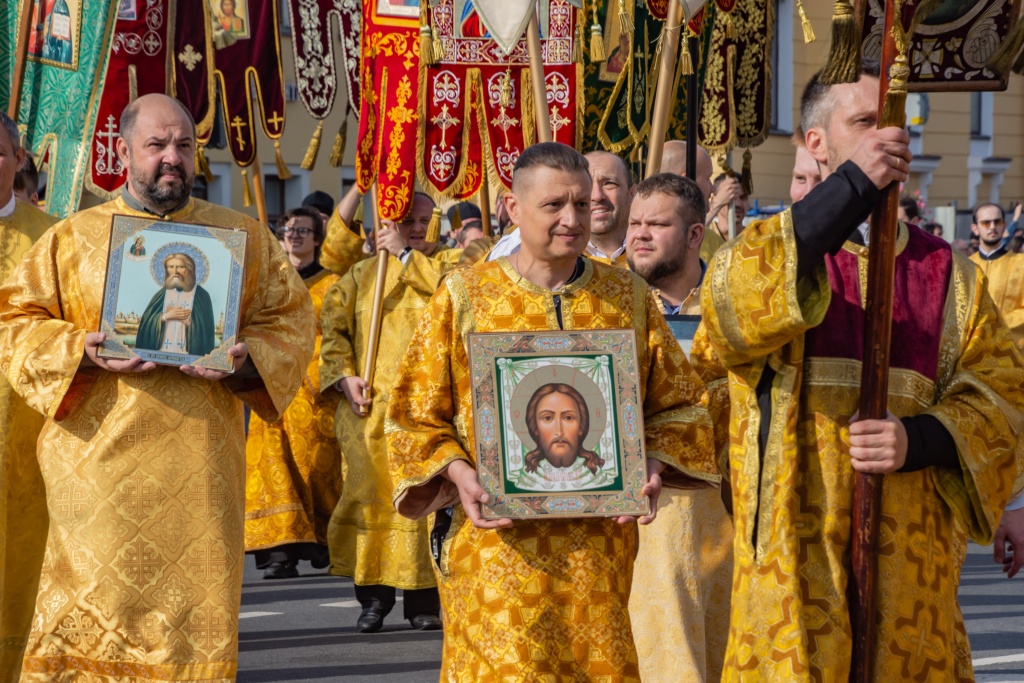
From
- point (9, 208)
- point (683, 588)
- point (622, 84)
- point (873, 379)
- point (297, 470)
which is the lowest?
point (297, 470)

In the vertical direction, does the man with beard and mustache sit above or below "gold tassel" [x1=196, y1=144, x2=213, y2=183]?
below

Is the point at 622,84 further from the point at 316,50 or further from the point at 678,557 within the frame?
the point at 316,50

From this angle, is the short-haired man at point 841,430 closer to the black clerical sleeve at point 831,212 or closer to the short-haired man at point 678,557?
the black clerical sleeve at point 831,212

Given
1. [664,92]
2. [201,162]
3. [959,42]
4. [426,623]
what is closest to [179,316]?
[664,92]

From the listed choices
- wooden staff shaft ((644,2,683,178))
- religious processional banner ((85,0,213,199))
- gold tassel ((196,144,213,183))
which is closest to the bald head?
wooden staff shaft ((644,2,683,178))

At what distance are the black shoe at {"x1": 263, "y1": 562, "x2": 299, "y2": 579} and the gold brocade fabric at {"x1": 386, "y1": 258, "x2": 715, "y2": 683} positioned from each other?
6405 millimetres

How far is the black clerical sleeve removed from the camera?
381cm

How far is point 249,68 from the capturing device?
11492 millimetres

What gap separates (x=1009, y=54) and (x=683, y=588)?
2217mm

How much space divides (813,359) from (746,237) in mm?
329

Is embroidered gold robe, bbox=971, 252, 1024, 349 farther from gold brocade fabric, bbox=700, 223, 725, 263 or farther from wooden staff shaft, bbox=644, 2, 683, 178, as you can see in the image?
wooden staff shaft, bbox=644, 2, 683, 178

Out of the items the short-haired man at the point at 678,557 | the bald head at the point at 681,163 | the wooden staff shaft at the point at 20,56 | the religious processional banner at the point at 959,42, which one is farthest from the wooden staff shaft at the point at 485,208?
the religious processional banner at the point at 959,42

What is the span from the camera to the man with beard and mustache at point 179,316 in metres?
5.64

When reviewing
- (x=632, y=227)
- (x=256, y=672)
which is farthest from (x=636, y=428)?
(x=256, y=672)
